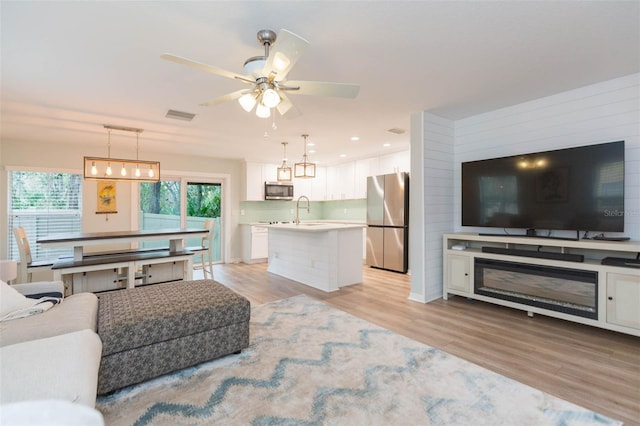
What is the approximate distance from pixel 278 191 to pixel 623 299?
20.2ft

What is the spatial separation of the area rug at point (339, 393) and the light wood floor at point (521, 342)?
8.1 inches

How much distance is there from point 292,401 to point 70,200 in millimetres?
5735

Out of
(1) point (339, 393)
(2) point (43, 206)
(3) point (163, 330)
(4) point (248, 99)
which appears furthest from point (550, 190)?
(2) point (43, 206)

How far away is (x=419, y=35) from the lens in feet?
7.16

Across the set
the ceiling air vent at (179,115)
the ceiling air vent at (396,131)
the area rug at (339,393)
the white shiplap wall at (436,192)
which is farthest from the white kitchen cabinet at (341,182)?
the area rug at (339,393)

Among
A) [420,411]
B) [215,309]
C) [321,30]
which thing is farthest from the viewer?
[215,309]

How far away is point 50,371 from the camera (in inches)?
46.1

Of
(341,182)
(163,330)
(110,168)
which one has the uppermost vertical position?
(341,182)

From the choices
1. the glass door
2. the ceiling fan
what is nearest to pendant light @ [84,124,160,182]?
the glass door

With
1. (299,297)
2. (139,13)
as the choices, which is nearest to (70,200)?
(299,297)

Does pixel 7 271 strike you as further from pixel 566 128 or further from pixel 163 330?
pixel 566 128

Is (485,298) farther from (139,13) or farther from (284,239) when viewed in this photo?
(139,13)

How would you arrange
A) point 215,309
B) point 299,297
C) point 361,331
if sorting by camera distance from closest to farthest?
point 215,309 < point 361,331 < point 299,297

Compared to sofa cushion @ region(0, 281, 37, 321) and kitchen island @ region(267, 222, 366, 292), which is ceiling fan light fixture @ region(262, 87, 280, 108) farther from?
kitchen island @ region(267, 222, 366, 292)
